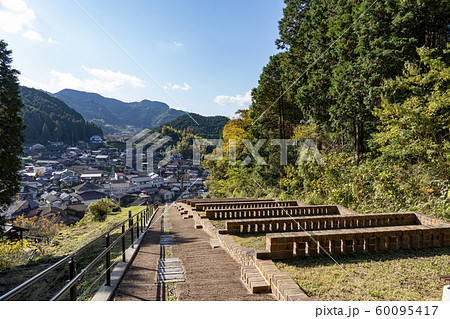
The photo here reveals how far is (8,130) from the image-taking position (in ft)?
38.9

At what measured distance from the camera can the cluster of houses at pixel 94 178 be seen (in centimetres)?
5400

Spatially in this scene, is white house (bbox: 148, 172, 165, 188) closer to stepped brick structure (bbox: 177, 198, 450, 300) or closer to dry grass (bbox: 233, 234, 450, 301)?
stepped brick structure (bbox: 177, 198, 450, 300)

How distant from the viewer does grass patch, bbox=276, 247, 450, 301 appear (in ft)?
9.57

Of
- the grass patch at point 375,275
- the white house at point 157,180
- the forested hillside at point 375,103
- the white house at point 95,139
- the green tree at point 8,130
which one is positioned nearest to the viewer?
the grass patch at point 375,275

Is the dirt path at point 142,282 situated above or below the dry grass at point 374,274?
below

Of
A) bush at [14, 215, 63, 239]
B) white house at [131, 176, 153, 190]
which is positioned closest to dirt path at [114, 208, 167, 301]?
bush at [14, 215, 63, 239]

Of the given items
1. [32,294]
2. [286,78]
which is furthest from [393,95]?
[32,294]

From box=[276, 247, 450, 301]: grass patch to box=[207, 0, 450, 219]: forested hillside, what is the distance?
11.2ft

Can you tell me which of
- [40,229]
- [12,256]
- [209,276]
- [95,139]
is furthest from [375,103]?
[95,139]

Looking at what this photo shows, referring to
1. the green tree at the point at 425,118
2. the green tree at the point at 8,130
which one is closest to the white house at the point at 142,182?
the green tree at the point at 8,130

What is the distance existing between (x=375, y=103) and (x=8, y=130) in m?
16.5

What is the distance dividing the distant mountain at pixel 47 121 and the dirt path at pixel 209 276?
7635 centimetres

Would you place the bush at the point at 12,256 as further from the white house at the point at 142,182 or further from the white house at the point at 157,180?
the white house at the point at 157,180
